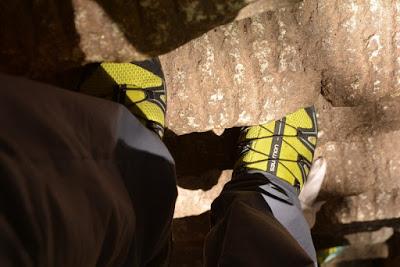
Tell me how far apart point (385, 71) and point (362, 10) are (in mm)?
167

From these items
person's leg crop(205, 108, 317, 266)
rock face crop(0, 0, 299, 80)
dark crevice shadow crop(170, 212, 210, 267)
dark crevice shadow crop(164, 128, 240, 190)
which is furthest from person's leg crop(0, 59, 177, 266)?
dark crevice shadow crop(170, 212, 210, 267)

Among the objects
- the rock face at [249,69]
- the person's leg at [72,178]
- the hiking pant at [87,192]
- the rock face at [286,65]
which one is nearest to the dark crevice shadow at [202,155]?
the rock face at [249,69]

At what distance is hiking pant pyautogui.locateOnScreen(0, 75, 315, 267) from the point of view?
528mm

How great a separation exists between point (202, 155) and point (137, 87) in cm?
30

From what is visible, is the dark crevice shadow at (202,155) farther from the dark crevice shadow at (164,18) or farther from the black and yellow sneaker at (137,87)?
the dark crevice shadow at (164,18)

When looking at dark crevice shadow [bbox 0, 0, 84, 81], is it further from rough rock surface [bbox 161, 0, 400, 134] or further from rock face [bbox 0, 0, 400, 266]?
rough rock surface [bbox 161, 0, 400, 134]

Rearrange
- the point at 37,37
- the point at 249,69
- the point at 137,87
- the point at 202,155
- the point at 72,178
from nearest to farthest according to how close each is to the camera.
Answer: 1. the point at 72,178
2. the point at 37,37
3. the point at 249,69
4. the point at 137,87
5. the point at 202,155

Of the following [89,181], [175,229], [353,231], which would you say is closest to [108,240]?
[89,181]

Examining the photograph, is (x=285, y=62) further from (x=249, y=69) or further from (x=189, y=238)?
(x=189, y=238)

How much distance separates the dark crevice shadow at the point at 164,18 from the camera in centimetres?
81

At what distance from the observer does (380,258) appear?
5.98 feet

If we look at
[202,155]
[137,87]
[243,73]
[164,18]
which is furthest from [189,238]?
[164,18]

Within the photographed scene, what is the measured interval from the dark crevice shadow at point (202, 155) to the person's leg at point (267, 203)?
2.4 inches

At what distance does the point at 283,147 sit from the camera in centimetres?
146
